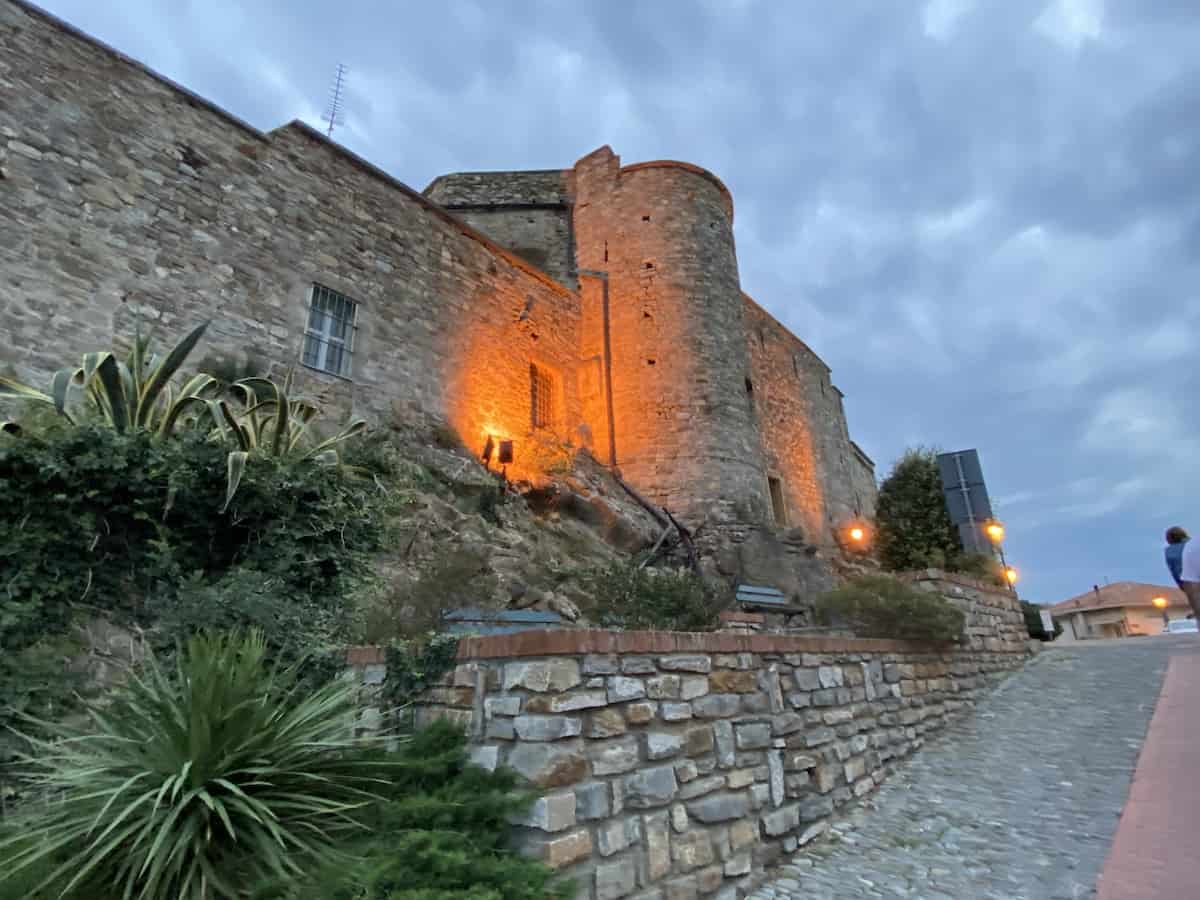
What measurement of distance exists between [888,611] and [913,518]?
8.71m

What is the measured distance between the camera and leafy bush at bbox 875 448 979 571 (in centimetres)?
1267

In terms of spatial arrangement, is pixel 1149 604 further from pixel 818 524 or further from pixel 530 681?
pixel 530 681

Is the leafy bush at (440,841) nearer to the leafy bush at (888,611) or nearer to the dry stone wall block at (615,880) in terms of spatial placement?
the dry stone wall block at (615,880)

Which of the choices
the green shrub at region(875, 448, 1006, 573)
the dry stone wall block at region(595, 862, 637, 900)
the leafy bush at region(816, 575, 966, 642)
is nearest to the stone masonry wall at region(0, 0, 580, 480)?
the leafy bush at region(816, 575, 966, 642)

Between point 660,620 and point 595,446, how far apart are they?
8.46 meters

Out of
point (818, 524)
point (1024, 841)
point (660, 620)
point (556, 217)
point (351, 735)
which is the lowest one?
point (1024, 841)

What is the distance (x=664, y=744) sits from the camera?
2809mm

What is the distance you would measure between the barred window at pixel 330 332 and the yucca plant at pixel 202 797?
673cm

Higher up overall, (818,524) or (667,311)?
(667,311)

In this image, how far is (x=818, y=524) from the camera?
1755cm

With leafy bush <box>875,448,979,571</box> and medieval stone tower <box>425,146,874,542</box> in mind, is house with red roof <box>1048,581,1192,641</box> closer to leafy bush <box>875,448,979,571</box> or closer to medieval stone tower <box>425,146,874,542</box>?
leafy bush <box>875,448,979,571</box>

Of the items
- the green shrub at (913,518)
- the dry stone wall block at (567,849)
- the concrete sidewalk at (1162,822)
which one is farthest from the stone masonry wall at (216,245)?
the concrete sidewalk at (1162,822)

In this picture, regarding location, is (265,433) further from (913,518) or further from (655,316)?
(913,518)

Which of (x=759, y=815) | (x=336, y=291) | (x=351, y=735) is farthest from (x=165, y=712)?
(x=336, y=291)
